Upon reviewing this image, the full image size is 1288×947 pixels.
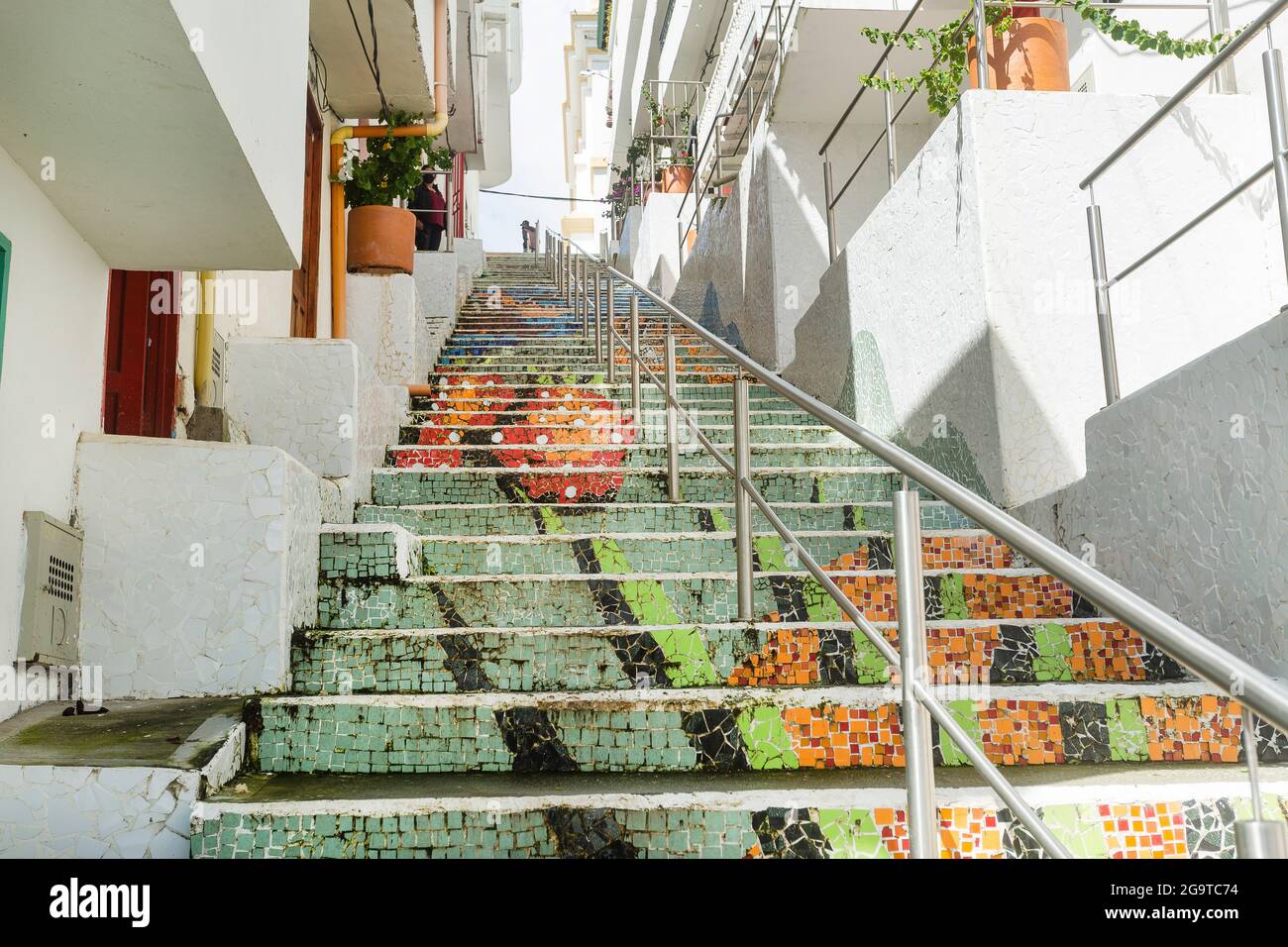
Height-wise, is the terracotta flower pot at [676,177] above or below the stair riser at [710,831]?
above

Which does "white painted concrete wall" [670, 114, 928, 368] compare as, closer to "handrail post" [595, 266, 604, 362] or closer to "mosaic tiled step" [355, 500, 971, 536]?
"handrail post" [595, 266, 604, 362]

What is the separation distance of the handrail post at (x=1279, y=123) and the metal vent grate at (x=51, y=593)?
2926 millimetres

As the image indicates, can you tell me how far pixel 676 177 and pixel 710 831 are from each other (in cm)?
1127

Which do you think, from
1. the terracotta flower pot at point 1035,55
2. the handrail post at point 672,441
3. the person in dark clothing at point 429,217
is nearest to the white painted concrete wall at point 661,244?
the person in dark clothing at point 429,217

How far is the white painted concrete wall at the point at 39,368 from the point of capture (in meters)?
2.26

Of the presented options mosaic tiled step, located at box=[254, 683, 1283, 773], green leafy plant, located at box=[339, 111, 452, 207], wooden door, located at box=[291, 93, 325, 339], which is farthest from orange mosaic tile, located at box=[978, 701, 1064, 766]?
green leafy plant, located at box=[339, 111, 452, 207]

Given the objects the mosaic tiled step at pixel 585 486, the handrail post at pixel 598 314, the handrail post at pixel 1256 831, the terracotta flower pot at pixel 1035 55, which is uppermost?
the terracotta flower pot at pixel 1035 55

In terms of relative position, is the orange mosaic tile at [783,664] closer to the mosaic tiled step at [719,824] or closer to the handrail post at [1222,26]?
the mosaic tiled step at [719,824]

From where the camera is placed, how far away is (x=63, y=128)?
7.10ft

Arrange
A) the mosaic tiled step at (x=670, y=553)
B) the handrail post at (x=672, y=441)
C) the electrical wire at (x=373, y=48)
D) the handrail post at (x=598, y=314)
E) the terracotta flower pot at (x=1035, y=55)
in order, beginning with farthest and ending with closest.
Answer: the handrail post at (x=598, y=314) → the electrical wire at (x=373, y=48) → the terracotta flower pot at (x=1035, y=55) → the handrail post at (x=672, y=441) → the mosaic tiled step at (x=670, y=553)

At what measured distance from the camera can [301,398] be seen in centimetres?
353

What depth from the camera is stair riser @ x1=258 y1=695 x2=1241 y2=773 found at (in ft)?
7.41

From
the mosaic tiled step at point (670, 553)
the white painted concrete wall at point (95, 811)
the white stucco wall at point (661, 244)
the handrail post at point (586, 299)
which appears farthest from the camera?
the white stucco wall at point (661, 244)
